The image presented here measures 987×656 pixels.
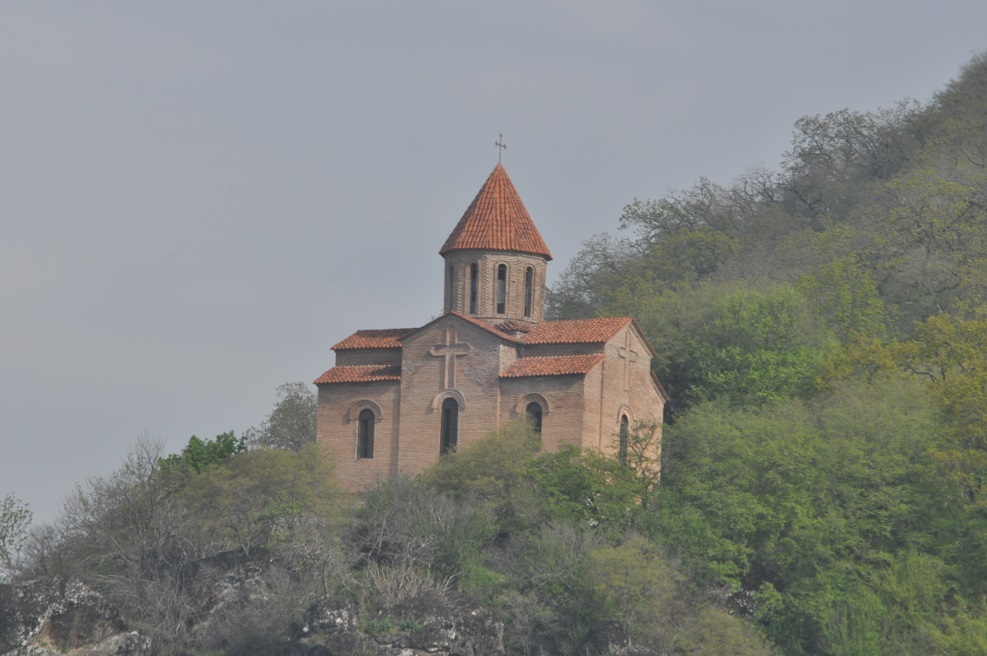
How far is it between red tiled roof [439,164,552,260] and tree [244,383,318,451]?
20640mm

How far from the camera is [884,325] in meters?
60.6

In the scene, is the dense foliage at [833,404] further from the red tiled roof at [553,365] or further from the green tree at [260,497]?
the green tree at [260,497]

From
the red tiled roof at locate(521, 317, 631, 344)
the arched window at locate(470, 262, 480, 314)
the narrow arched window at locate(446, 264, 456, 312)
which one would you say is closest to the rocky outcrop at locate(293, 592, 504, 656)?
the red tiled roof at locate(521, 317, 631, 344)

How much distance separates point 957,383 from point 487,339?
12.5 meters

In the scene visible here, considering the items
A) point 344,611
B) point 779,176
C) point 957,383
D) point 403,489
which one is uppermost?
point 779,176

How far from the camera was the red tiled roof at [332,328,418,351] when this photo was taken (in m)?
53.1

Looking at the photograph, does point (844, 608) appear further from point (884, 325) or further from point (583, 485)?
point (884, 325)

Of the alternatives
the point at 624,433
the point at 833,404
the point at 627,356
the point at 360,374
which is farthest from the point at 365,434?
the point at 833,404

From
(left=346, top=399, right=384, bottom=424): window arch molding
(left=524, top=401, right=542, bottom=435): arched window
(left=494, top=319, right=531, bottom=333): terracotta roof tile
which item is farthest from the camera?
(left=494, top=319, right=531, bottom=333): terracotta roof tile

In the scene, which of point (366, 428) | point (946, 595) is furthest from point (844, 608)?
point (366, 428)

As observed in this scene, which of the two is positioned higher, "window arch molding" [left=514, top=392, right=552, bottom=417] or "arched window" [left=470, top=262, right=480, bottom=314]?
"arched window" [left=470, top=262, right=480, bottom=314]

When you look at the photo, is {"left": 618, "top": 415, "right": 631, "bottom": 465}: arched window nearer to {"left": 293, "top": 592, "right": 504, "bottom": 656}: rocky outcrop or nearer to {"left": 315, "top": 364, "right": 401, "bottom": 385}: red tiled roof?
{"left": 315, "top": 364, "right": 401, "bottom": 385}: red tiled roof

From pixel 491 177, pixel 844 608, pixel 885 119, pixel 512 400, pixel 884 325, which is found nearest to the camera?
pixel 844 608

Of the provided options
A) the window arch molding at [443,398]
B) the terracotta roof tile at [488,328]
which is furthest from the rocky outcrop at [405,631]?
the terracotta roof tile at [488,328]
